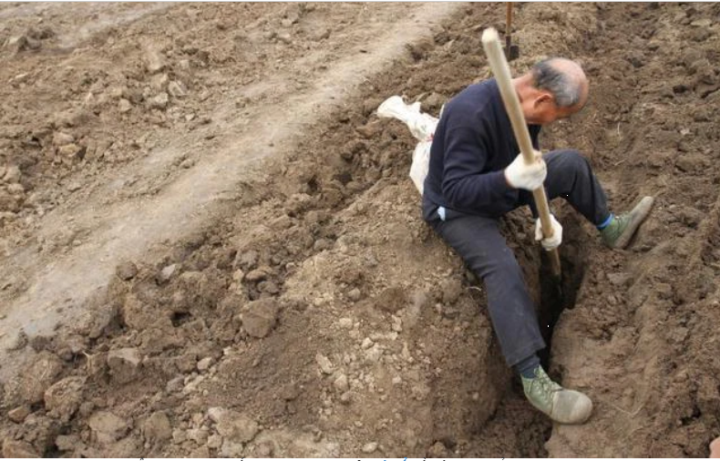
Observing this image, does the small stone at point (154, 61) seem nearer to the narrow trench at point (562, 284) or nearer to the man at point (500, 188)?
the man at point (500, 188)

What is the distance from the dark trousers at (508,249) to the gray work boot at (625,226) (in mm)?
86

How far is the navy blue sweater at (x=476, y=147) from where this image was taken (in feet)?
11.8

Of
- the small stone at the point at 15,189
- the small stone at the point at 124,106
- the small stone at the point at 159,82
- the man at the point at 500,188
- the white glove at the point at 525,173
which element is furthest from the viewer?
the small stone at the point at 159,82

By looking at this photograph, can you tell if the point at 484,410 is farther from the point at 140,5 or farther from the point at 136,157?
the point at 140,5

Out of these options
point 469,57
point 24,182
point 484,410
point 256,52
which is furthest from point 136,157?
point 484,410

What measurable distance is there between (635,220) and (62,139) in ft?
13.1

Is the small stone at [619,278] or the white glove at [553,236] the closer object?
the white glove at [553,236]

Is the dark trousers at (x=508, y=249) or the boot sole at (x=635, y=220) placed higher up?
the dark trousers at (x=508, y=249)

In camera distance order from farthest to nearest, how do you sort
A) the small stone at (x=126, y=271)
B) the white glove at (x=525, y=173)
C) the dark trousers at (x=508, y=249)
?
the small stone at (x=126, y=271) < the dark trousers at (x=508, y=249) < the white glove at (x=525, y=173)

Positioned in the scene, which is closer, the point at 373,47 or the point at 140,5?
the point at 373,47

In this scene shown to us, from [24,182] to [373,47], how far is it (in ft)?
10.2

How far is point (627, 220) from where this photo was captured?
4387mm

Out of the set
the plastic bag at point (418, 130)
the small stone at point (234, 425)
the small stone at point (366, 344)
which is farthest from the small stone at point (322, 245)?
the small stone at point (234, 425)

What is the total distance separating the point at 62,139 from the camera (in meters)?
5.65
